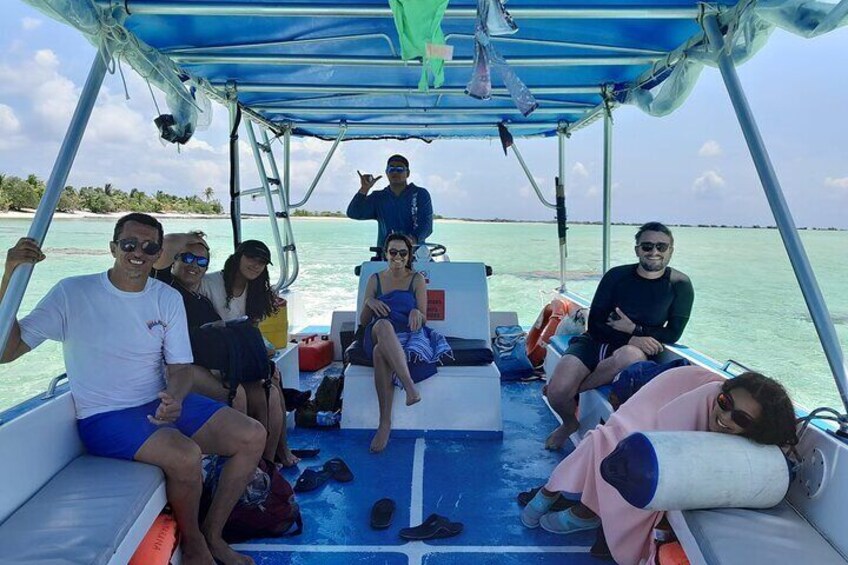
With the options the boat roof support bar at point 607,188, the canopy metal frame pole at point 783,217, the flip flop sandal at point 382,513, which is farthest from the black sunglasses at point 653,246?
the flip flop sandal at point 382,513

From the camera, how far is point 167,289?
2.23 metres

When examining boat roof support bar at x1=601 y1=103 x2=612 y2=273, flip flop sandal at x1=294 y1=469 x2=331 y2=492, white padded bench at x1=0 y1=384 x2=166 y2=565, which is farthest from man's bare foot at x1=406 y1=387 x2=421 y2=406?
boat roof support bar at x1=601 y1=103 x2=612 y2=273

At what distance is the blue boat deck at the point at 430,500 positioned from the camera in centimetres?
221

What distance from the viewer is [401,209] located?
15.0 ft

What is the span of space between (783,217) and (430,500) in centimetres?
191

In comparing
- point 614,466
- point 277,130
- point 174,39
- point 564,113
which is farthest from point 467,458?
point 277,130

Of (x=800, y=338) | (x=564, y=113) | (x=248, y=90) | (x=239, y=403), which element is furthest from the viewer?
(x=800, y=338)

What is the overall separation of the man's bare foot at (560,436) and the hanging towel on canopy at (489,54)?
178 cm

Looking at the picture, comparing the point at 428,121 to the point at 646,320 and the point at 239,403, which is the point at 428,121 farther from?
the point at 239,403

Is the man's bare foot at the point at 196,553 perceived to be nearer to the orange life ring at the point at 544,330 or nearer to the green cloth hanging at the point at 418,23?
the green cloth hanging at the point at 418,23

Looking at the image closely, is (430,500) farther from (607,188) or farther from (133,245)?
(607,188)

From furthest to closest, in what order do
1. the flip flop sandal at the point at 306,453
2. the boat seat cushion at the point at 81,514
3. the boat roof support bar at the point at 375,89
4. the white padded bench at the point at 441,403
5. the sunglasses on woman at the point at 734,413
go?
the boat roof support bar at the point at 375,89 < the white padded bench at the point at 441,403 < the flip flop sandal at the point at 306,453 < the sunglasses on woman at the point at 734,413 < the boat seat cushion at the point at 81,514

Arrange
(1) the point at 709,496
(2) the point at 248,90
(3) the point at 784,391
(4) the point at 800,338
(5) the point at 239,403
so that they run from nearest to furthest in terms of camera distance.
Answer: (1) the point at 709,496 → (3) the point at 784,391 → (5) the point at 239,403 → (2) the point at 248,90 → (4) the point at 800,338

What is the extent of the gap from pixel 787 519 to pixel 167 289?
2.32 meters
